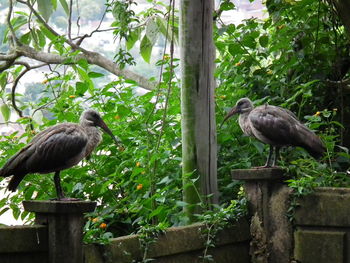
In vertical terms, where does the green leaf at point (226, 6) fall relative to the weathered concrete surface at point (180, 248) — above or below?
above

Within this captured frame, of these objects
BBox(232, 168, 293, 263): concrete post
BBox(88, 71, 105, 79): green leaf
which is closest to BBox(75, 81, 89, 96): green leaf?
BBox(88, 71, 105, 79): green leaf

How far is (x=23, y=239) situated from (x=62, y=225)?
0.79 ft

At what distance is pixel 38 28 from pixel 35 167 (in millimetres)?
4864

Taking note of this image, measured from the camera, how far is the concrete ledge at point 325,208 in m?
5.55

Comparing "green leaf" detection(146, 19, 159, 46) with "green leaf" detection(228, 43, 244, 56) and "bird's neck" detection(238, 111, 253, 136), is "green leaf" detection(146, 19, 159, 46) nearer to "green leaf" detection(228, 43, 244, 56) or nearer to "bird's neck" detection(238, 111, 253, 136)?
"green leaf" detection(228, 43, 244, 56)

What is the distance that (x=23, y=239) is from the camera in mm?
4250

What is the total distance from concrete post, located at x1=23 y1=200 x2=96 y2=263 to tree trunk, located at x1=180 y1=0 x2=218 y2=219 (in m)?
1.86

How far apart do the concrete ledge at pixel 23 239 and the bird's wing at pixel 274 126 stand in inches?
85.3

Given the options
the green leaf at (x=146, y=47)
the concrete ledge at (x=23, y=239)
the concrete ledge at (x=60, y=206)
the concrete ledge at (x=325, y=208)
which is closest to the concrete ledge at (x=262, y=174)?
the concrete ledge at (x=325, y=208)

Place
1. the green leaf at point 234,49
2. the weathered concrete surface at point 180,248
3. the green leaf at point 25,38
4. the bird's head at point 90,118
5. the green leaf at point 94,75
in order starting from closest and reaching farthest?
the weathered concrete surface at point 180,248
the bird's head at point 90,118
the green leaf at point 94,75
the green leaf at point 234,49
the green leaf at point 25,38

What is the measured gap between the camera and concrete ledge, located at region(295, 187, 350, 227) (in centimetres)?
555

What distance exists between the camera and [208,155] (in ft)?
20.5

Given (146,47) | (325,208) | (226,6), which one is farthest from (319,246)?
(146,47)

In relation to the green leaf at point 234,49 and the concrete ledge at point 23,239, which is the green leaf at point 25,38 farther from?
the concrete ledge at point 23,239
